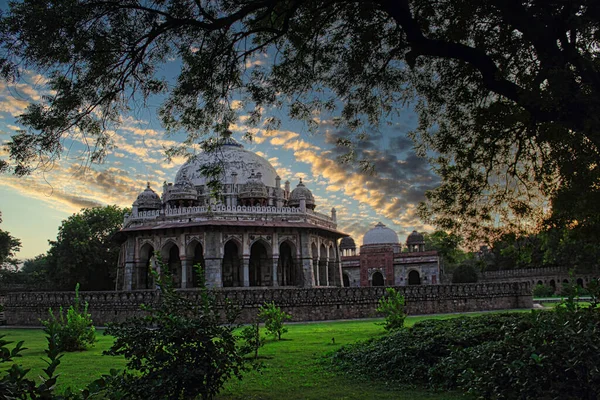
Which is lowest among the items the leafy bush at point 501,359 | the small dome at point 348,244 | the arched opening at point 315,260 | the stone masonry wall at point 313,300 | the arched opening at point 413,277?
the leafy bush at point 501,359

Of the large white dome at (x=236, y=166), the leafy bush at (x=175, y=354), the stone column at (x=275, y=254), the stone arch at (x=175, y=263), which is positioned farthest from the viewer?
the large white dome at (x=236, y=166)

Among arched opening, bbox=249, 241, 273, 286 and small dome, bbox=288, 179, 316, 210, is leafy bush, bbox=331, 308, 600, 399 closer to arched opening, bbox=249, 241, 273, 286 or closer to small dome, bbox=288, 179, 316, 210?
arched opening, bbox=249, 241, 273, 286

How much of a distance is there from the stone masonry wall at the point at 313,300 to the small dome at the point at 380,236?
73.4 feet

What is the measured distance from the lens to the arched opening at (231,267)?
93.0 feet

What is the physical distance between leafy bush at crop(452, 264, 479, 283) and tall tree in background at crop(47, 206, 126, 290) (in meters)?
26.8

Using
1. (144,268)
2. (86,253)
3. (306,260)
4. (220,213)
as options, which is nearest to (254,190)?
(220,213)

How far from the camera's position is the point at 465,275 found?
136 feet

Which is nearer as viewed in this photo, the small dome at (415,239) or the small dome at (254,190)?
the small dome at (254,190)

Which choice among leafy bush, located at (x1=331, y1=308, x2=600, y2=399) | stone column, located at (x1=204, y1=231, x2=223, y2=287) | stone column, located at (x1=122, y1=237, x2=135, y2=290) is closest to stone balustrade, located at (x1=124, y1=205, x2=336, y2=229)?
stone column, located at (x1=204, y1=231, x2=223, y2=287)

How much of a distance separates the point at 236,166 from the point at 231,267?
6.40 metres

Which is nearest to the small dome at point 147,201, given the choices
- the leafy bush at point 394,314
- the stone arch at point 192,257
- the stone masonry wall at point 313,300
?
the stone arch at point 192,257

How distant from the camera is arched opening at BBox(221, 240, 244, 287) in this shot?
28.3 m

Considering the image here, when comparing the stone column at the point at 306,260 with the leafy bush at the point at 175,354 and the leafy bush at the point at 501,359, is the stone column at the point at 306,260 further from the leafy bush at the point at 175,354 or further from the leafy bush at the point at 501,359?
the leafy bush at the point at 175,354

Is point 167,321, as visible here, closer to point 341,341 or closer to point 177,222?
point 341,341
